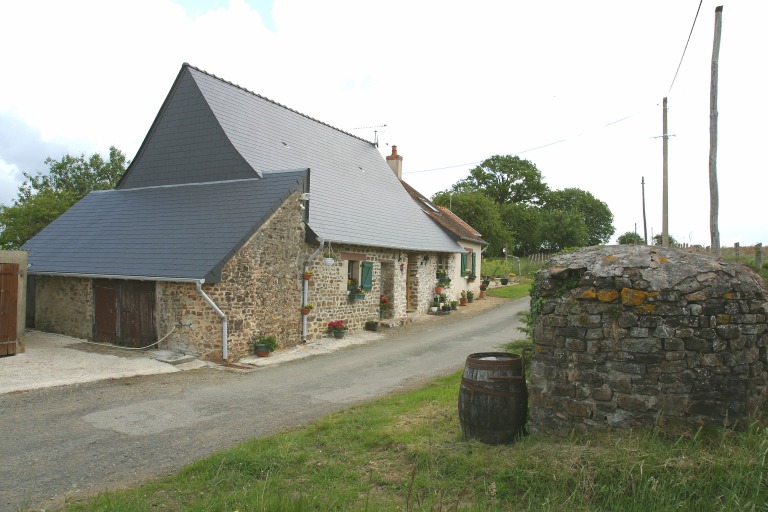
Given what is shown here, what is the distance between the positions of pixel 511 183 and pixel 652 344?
5281cm

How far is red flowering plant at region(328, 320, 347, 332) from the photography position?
1398 cm

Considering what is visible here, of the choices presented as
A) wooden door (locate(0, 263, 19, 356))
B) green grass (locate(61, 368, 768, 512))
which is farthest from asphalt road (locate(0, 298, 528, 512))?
wooden door (locate(0, 263, 19, 356))

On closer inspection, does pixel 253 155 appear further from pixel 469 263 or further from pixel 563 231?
pixel 563 231

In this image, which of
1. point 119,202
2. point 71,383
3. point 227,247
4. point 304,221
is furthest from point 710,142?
point 119,202

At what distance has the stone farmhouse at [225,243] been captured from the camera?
11109 mm

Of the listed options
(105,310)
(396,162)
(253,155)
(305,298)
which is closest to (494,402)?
(305,298)

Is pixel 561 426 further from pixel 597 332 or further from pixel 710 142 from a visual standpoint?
pixel 710 142

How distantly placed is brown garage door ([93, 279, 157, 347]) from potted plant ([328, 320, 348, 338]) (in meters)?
4.58

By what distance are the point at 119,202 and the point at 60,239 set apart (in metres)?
1.87

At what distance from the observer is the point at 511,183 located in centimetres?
5528

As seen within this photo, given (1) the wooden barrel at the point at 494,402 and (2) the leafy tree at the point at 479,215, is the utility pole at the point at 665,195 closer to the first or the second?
(1) the wooden barrel at the point at 494,402

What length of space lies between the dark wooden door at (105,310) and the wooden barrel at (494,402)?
393 inches

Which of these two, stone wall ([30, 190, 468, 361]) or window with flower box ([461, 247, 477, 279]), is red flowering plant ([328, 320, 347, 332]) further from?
window with flower box ([461, 247, 477, 279])

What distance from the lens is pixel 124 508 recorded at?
4.08 metres
